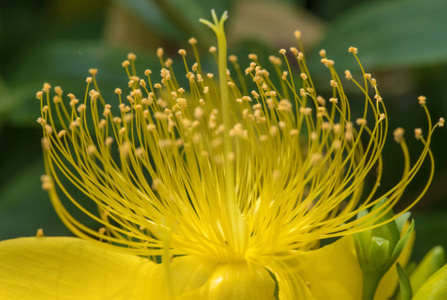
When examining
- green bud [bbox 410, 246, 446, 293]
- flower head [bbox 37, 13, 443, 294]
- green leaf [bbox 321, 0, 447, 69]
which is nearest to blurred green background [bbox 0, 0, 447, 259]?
green leaf [bbox 321, 0, 447, 69]

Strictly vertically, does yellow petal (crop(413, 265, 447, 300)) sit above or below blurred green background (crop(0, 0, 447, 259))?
below

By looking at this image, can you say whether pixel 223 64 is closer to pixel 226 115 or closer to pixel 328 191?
pixel 226 115

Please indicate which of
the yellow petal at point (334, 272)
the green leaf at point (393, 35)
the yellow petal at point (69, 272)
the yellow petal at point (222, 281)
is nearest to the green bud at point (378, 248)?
the yellow petal at point (334, 272)

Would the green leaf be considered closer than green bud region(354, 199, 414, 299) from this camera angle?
No

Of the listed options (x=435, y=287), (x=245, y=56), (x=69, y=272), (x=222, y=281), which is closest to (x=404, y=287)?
(x=435, y=287)

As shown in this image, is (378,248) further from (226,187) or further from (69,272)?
(69,272)

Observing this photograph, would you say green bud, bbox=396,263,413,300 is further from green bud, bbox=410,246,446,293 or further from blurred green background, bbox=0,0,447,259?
blurred green background, bbox=0,0,447,259

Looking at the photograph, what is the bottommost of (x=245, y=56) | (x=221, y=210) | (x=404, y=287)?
(x=404, y=287)
